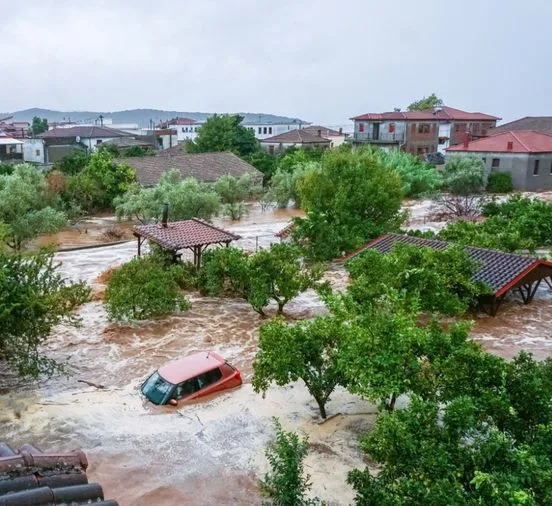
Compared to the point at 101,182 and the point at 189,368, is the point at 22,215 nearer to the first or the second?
the point at 101,182

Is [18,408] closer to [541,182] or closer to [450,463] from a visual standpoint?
[450,463]

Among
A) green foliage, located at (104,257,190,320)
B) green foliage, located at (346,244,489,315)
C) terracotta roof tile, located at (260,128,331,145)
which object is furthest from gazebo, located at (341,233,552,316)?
terracotta roof tile, located at (260,128,331,145)

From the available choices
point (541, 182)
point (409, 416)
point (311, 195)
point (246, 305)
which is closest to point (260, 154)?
point (541, 182)

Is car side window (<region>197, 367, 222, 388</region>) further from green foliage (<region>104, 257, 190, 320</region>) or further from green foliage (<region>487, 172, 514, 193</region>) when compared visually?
green foliage (<region>487, 172, 514, 193</region>)

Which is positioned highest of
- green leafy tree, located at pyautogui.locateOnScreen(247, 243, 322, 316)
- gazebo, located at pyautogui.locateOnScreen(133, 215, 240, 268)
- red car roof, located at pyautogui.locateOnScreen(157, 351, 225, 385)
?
gazebo, located at pyautogui.locateOnScreen(133, 215, 240, 268)

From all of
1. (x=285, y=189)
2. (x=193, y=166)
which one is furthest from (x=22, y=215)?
(x=193, y=166)
